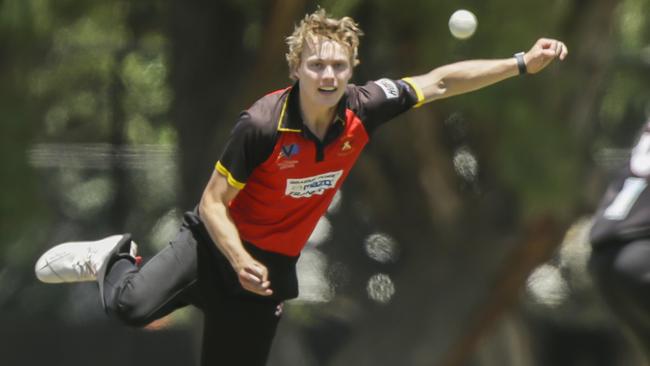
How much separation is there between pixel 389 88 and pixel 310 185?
1.88ft

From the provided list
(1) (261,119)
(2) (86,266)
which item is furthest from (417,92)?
(2) (86,266)

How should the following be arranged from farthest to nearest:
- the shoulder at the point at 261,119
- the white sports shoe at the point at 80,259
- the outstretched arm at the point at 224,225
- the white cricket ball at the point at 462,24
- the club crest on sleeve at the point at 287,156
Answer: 1. the white cricket ball at the point at 462,24
2. the white sports shoe at the point at 80,259
3. the club crest on sleeve at the point at 287,156
4. the shoulder at the point at 261,119
5. the outstretched arm at the point at 224,225

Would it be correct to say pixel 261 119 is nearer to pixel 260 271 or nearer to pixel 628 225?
pixel 260 271

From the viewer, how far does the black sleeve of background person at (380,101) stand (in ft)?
19.6

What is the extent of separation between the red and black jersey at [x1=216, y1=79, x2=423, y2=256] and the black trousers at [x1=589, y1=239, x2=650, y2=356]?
43.9 inches

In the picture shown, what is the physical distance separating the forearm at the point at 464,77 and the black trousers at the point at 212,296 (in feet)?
3.10

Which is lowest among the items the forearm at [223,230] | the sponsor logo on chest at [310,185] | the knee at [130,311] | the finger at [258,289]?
the knee at [130,311]

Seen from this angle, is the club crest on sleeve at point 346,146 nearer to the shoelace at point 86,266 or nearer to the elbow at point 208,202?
the elbow at point 208,202

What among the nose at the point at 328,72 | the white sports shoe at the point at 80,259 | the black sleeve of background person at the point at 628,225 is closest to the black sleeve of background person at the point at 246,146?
the nose at the point at 328,72

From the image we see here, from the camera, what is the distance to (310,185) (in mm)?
5844

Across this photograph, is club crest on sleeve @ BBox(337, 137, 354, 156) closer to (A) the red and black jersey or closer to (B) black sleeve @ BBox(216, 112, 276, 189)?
(A) the red and black jersey

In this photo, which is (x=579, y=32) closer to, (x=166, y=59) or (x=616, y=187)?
(x=166, y=59)

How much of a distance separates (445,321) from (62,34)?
4923mm

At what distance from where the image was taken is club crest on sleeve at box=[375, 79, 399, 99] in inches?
238
